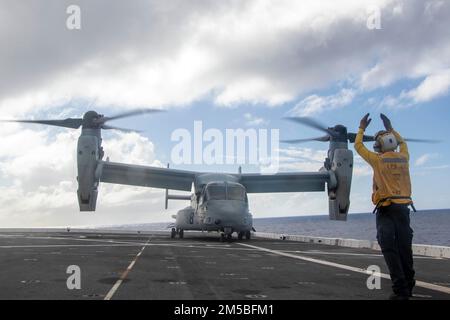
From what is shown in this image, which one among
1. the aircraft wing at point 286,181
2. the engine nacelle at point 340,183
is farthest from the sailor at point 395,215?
the aircraft wing at point 286,181

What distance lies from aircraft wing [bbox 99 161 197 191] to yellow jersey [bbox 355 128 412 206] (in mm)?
24997

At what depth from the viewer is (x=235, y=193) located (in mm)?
28172

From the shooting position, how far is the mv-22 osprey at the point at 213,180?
1091 inches

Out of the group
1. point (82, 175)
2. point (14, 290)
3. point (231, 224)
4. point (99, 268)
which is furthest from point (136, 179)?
point (14, 290)

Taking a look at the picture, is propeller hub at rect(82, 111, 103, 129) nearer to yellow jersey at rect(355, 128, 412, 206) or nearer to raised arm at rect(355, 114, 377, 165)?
raised arm at rect(355, 114, 377, 165)

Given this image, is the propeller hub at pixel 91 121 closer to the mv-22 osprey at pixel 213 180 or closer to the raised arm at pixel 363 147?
the mv-22 osprey at pixel 213 180

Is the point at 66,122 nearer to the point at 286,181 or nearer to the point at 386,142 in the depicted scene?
the point at 286,181

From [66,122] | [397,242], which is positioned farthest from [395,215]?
[66,122]

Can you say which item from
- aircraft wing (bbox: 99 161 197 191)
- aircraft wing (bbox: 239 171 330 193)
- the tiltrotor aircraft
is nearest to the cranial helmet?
the tiltrotor aircraft

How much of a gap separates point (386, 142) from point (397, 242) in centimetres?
146

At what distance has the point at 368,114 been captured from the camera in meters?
7.35
